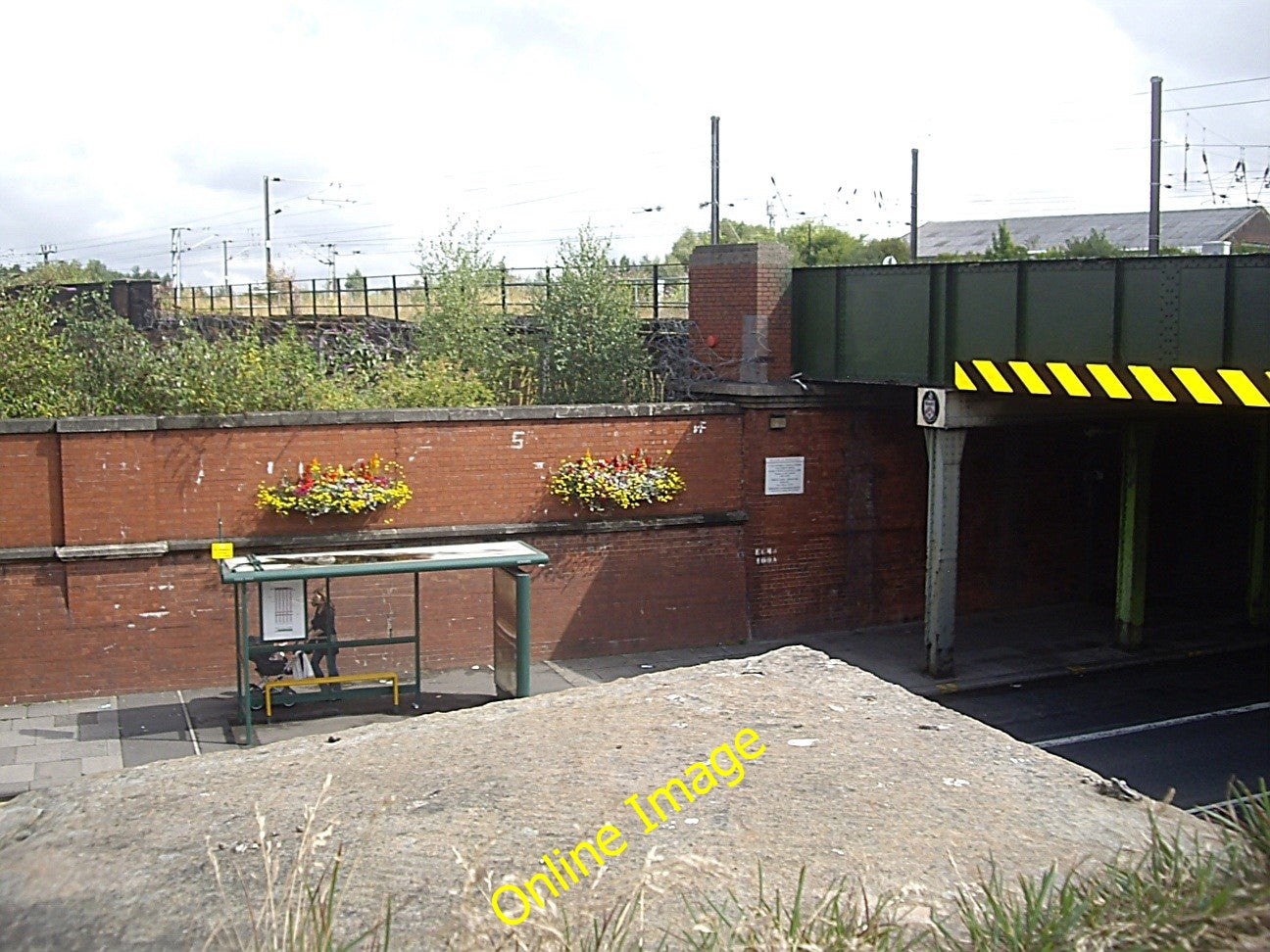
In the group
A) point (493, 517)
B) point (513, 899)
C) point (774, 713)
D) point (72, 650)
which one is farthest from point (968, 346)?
point (513, 899)

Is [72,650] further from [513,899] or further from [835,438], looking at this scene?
[513,899]

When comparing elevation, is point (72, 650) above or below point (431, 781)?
below

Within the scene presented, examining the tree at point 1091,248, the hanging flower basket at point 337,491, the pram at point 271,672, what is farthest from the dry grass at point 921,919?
the tree at point 1091,248

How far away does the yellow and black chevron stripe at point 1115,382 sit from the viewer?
14180mm

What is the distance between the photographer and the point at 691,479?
A: 19.1 metres

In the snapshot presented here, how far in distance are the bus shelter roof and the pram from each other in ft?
3.95

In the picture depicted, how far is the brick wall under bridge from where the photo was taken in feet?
52.3

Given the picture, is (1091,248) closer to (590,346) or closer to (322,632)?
(590,346)

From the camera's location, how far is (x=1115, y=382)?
15.4 metres

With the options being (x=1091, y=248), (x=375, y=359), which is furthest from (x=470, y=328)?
(x=1091, y=248)

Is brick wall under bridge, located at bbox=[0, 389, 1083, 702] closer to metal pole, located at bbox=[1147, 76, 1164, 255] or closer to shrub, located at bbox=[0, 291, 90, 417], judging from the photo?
shrub, located at bbox=[0, 291, 90, 417]

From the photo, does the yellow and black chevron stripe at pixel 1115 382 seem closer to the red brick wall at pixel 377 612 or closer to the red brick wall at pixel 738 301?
the red brick wall at pixel 738 301

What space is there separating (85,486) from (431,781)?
36.1ft

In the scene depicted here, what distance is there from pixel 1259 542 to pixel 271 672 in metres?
15.6
